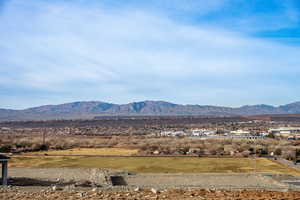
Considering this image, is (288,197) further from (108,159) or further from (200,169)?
(108,159)

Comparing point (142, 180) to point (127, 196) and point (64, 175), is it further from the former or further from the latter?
point (127, 196)

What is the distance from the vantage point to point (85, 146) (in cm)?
7131

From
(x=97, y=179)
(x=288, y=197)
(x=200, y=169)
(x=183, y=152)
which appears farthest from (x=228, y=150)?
(x=288, y=197)

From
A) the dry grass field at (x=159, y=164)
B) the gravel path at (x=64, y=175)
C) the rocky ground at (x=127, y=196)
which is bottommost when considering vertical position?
the dry grass field at (x=159, y=164)

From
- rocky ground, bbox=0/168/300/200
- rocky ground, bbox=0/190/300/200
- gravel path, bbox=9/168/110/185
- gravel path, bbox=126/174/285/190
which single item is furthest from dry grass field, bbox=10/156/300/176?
rocky ground, bbox=0/190/300/200

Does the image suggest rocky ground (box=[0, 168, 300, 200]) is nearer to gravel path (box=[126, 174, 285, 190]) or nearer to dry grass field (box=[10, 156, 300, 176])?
gravel path (box=[126, 174, 285, 190])

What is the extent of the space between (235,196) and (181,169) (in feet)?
80.3

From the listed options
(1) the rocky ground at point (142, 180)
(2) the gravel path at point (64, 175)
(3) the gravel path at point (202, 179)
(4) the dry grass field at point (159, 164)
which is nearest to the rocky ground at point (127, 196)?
(1) the rocky ground at point (142, 180)

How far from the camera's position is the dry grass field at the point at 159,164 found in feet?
134

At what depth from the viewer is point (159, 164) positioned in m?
45.4

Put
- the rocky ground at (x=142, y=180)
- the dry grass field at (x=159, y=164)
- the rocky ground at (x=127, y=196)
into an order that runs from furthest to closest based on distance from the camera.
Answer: the dry grass field at (x=159, y=164) < the rocky ground at (x=142, y=180) < the rocky ground at (x=127, y=196)

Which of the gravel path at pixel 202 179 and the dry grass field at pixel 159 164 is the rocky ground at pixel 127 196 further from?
the dry grass field at pixel 159 164

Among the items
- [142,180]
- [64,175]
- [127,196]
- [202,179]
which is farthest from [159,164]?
[127,196]

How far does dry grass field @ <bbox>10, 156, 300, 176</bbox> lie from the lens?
40812mm
